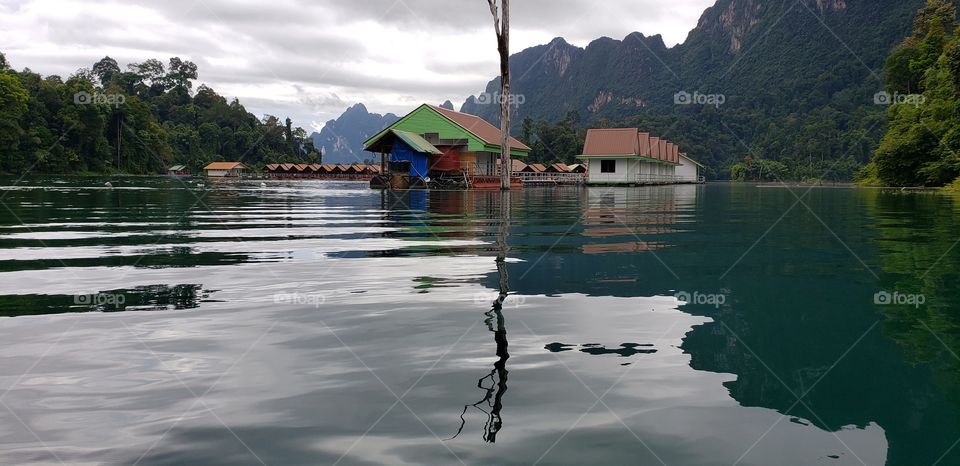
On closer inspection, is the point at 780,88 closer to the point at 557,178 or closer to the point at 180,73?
the point at 557,178

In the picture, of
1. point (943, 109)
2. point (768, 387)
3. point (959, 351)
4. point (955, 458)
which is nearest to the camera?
point (955, 458)

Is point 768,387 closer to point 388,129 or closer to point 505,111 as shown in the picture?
point 505,111

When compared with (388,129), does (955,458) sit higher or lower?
lower

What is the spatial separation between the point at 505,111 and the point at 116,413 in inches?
1105

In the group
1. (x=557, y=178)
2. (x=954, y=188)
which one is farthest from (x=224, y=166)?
(x=954, y=188)

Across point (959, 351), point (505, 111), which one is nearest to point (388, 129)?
point (505, 111)

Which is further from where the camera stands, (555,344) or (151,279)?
(151,279)

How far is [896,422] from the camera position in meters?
3.00

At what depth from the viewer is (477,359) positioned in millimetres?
4023

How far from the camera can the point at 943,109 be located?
40688 millimetres

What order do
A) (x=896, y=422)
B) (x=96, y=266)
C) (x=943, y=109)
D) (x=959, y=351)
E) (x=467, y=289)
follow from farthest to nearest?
(x=943, y=109) < (x=96, y=266) < (x=467, y=289) < (x=959, y=351) < (x=896, y=422)

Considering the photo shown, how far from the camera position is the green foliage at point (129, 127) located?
6900 centimetres

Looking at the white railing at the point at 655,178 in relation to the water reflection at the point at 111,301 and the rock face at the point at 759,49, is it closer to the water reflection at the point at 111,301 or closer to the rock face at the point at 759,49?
the rock face at the point at 759,49

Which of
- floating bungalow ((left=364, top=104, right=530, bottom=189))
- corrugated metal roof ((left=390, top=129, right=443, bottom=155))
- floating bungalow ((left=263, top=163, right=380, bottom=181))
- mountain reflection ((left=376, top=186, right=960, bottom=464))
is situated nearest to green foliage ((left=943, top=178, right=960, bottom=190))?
floating bungalow ((left=364, top=104, right=530, bottom=189))
